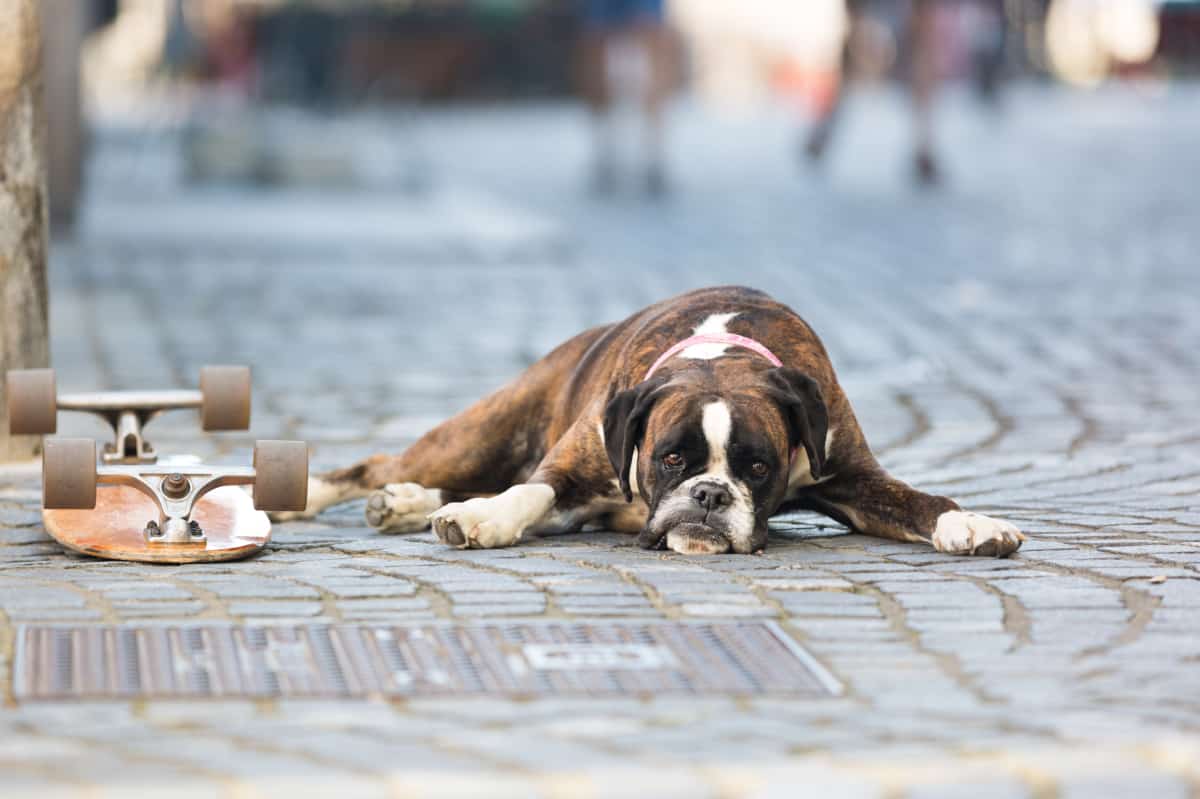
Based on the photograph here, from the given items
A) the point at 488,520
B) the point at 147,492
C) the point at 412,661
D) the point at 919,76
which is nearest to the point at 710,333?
the point at 488,520

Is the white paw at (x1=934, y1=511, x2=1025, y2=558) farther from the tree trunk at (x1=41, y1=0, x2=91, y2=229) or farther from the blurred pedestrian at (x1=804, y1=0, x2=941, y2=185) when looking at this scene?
the blurred pedestrian at (x1=804, y1=0, x2=941, y2=185)

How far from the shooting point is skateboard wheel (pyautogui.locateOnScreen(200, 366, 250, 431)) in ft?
21.8

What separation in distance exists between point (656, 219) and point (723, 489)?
424 inches

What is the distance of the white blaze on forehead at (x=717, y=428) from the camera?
18.8 feet

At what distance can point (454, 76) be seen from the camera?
1334 inches

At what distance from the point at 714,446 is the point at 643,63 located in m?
12.4

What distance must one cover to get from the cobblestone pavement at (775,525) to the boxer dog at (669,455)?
12 cm

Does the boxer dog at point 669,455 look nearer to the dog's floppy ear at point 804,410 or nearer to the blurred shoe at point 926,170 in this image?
the dog's floppy ear at point 804,410

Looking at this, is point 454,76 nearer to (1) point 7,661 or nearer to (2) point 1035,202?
(2) point 1035,202

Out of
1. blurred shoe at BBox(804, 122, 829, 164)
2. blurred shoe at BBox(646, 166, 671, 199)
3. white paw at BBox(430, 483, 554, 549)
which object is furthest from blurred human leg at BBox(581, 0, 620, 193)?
white paw at BBox(430, 483, 554, 549)

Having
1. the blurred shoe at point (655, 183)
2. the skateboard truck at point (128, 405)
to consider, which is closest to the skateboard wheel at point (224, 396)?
the skateboard truck at point (128, 405)

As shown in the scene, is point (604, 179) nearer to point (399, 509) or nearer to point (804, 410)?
point (399, 509)

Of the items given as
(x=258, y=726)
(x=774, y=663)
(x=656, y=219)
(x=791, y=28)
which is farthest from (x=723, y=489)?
(x=791, y=28)

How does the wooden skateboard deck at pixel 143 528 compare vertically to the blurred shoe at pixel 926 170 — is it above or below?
above
